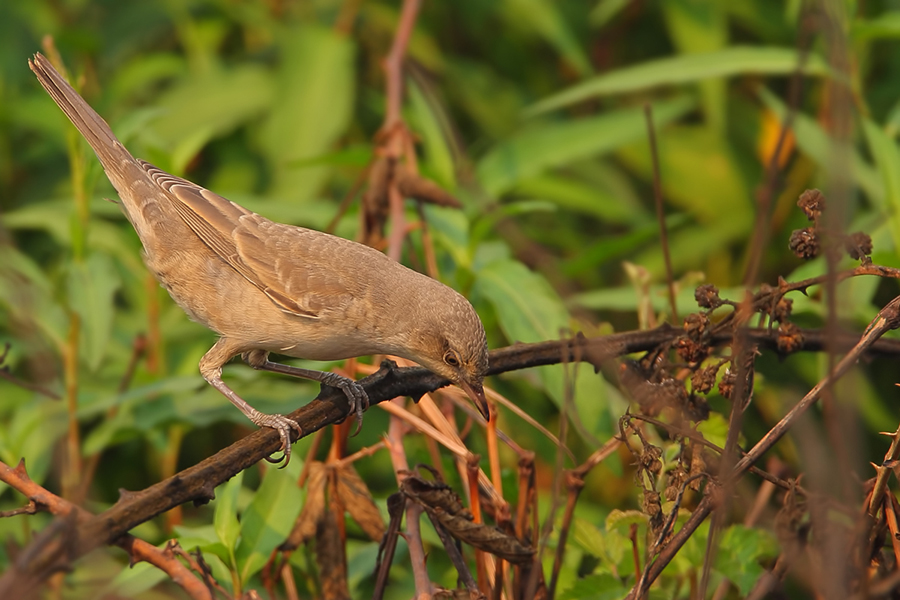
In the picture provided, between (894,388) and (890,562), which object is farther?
(894,388)

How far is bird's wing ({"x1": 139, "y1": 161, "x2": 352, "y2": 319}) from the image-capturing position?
12.7ft

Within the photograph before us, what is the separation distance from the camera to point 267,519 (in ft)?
10.8

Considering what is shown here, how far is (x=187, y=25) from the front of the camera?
679cm

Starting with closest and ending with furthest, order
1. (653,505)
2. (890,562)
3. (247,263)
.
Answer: (653,505) < (890,562) < (247,263)

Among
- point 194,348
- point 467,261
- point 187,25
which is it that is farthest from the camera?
point 187,25

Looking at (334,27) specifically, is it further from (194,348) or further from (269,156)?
(194,348)

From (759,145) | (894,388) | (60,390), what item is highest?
(759,145)

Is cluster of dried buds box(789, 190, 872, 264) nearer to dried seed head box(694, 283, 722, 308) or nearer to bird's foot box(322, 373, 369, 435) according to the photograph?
dried seed head box(694, 283, 722, 308)

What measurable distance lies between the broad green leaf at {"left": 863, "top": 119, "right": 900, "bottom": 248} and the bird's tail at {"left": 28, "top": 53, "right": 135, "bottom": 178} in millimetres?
3582

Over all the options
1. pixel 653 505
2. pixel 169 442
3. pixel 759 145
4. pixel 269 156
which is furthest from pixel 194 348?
pixel 759 145

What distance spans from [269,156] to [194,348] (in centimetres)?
167

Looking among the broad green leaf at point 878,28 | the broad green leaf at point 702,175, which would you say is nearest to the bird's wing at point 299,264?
the broad green leaf at point 878,28

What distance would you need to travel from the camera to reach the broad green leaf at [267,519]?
3215mm

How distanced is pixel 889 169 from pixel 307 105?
3662mm
